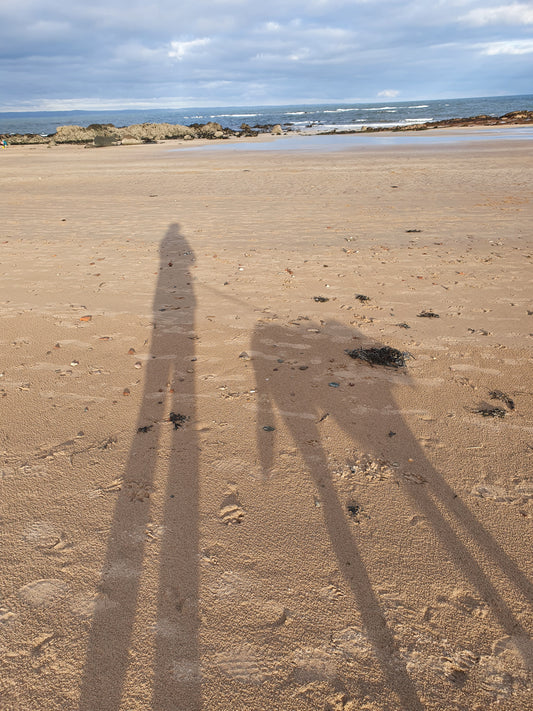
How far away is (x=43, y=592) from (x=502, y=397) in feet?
10.6

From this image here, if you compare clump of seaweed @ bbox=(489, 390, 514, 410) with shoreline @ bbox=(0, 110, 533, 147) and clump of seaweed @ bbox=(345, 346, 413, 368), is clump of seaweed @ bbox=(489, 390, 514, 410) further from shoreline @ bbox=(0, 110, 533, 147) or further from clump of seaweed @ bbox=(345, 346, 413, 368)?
shoreline @ bbox=(0, 110, 533, 147)

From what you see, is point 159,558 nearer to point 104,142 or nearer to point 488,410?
point 488,410

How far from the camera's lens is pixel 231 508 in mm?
2471

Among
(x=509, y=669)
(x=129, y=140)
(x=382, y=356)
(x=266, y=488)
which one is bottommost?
(x=509, y=669)

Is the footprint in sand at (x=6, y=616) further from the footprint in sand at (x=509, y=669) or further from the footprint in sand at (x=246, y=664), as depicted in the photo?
the footprint in sand at (x=509, y=669)

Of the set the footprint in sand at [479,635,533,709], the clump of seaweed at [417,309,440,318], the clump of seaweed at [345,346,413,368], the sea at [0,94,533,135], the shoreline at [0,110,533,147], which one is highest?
the sea at [0,94,533,135]

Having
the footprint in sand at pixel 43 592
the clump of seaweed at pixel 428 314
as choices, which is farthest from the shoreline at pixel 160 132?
the footprint in sand at pixel 43 592

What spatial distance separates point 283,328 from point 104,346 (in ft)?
5.88

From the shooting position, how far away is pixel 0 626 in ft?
6.14

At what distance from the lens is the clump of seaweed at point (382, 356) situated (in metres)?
3.91

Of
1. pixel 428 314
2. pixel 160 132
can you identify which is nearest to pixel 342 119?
pixel 160 132

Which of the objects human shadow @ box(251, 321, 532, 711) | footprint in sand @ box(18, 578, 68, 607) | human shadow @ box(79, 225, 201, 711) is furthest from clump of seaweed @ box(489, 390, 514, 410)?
footprint in sand @ box(18, 578, 68, 607)

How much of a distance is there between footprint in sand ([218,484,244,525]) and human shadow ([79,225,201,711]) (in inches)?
5.9

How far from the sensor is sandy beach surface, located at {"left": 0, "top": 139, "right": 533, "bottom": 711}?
1.75 meters
